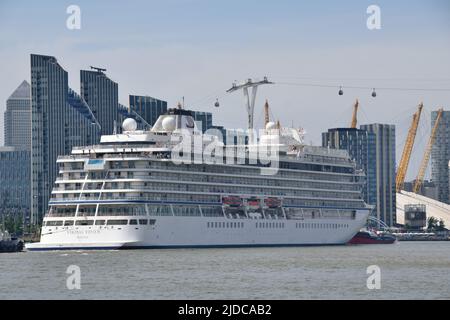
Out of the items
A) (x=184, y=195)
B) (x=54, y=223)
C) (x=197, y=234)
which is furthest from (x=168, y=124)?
(x=54, y=223)

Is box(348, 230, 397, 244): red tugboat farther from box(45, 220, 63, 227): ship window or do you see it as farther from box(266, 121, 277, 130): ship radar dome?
box(45, 220, 63, 227): ship window

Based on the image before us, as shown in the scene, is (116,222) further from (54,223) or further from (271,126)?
(271,126)

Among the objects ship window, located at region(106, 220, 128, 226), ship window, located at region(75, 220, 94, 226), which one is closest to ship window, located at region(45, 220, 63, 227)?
ship window, located at region(75, 220, 94, 226)

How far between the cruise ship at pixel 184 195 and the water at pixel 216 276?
8.07 m

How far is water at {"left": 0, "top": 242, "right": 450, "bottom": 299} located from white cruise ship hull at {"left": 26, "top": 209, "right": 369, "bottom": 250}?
5144 millimetres

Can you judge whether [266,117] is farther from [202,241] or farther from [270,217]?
[202,241]

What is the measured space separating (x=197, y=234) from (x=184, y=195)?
4.11 metres

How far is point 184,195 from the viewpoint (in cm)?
11256

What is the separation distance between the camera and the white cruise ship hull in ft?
342

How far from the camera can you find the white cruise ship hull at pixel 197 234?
104188 mm
